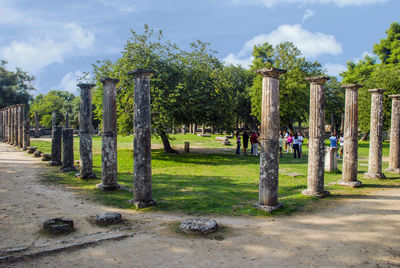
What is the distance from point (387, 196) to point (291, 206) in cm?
367

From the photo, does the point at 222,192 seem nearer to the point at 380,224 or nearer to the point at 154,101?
the point at 380,224

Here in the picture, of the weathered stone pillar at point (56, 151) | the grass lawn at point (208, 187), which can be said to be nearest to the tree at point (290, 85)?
the grass lawn at point (208, 187)

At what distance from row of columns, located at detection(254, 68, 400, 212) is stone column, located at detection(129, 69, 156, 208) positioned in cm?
308

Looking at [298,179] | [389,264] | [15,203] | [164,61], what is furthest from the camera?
[164,61]

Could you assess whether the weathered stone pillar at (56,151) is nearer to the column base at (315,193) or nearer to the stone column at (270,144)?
the stone column at (270,144)

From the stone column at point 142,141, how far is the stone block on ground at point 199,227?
88.5 inches

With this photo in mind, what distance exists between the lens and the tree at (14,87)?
50.4m

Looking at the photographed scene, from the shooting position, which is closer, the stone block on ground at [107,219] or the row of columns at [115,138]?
the stone block on ground at [107,219]

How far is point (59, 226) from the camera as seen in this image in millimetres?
6602

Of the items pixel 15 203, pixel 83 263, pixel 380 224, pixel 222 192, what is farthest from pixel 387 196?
pixel 15 203

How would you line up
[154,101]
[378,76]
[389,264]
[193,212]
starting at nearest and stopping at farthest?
1. [389,264]
2. [193,212]
3. [154,101]
4. [378,76]

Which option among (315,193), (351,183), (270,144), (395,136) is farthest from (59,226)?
(395,136)

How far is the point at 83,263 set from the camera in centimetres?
524

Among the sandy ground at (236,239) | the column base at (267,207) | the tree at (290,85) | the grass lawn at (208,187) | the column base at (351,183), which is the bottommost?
the sandy ground at (236,239)
